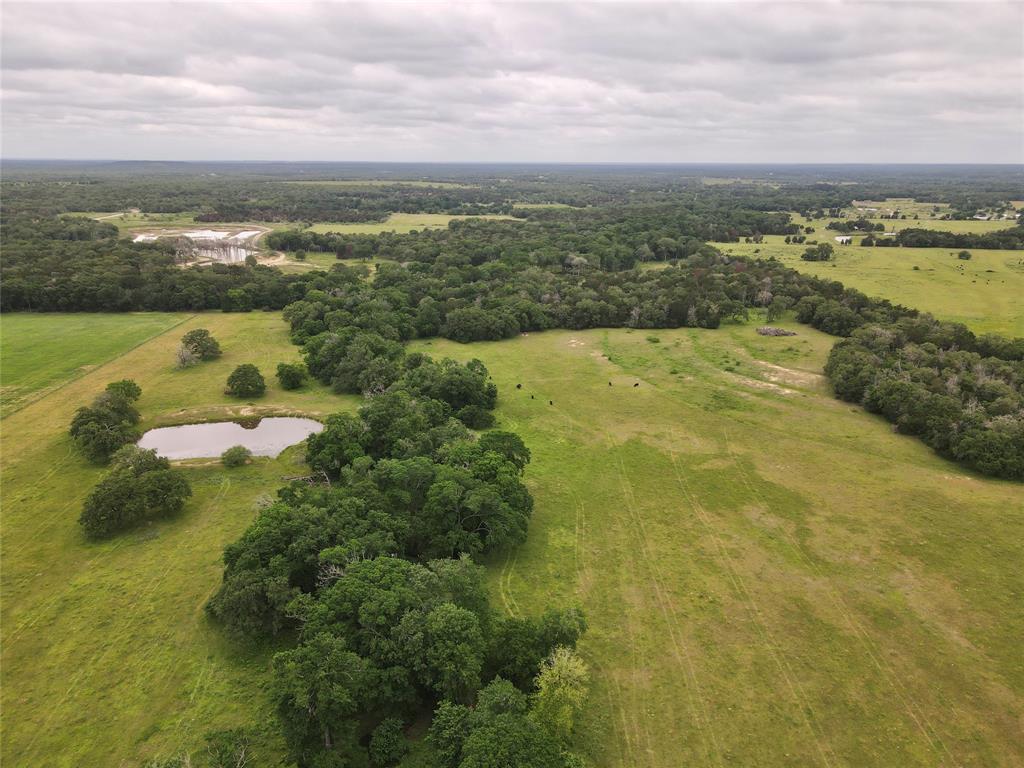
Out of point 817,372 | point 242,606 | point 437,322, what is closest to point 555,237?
point 437,322

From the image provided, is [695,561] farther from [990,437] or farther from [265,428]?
[265,428]

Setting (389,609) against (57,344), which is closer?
(389,609)

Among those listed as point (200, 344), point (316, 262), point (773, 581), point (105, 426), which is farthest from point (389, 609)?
point (316, 262)

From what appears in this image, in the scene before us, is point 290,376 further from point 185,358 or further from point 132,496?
point 132,496

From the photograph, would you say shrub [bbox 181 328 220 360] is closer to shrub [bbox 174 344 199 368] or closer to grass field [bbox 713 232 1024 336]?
shrub [bbox 174 344 199 368]

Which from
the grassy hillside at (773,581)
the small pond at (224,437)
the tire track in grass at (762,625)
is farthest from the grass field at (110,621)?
the tire track in grass at (762,625)

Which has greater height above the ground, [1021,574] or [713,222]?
[713,222]

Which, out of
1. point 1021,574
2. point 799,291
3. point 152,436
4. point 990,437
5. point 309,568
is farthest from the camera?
point 799,291

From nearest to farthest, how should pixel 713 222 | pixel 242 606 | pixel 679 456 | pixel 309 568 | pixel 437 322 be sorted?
pixel 242 606, pixel 309 568, pixel 679 456, pixel 437 322, pixel 713 222
